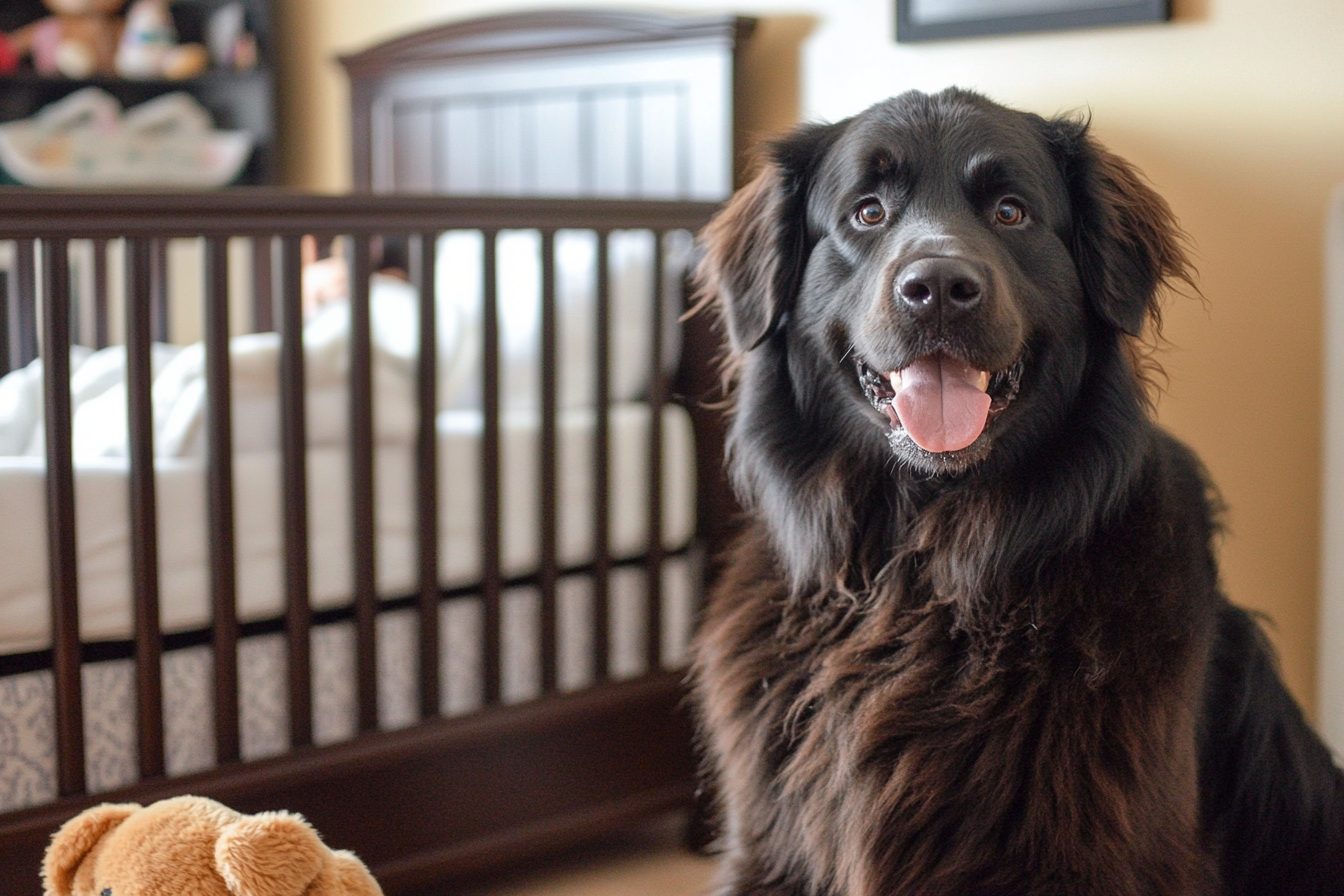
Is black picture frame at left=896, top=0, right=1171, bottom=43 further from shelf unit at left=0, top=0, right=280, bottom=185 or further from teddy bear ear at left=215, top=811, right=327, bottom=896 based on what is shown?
shelf unit at left=0, top=0, right=280, bottom=185

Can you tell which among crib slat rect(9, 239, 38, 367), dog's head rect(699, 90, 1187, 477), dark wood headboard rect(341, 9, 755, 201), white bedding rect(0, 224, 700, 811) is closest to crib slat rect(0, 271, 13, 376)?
crib slat rect(9, 239, 38, 367)

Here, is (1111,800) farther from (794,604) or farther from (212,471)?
(212,471)

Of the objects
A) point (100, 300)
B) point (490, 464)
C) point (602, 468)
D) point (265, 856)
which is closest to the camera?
point (265, 856)

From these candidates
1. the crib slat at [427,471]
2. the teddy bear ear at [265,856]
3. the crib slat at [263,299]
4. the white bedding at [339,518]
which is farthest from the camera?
the crib slat at [263,299]

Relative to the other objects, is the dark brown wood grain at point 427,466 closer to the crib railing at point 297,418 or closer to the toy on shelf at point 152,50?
the crib railing at point 297,418

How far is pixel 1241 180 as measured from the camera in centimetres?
195

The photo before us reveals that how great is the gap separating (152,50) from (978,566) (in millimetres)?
3422

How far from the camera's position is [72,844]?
54.2 inches

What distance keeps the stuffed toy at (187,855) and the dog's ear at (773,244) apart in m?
0.73

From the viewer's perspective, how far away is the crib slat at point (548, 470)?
2.02 m

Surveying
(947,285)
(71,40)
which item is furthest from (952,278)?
(71,40)

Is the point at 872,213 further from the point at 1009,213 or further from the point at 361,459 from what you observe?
the point at 361,459

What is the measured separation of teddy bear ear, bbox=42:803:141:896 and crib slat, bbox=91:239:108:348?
2.47 feet

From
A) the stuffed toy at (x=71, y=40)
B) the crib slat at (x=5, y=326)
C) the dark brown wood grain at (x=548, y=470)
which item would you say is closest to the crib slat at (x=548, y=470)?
the dark brown wood grain at (x=548, y=470)
